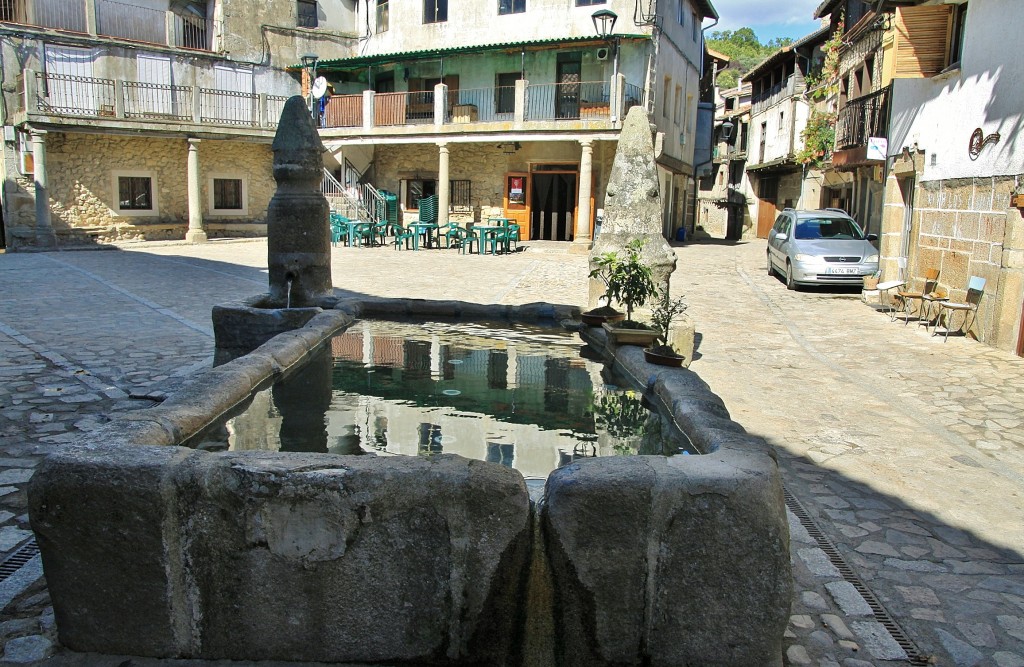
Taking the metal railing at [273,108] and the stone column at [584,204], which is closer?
the stone column at [584,204]

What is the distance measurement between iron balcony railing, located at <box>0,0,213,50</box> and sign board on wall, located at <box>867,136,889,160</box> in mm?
21995

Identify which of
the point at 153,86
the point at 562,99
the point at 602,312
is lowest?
the point at 602,312

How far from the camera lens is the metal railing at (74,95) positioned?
869 inches

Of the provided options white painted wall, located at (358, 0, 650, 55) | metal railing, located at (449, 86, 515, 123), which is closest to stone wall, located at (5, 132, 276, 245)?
white painted wall, located at (358, 0, 650, 55)

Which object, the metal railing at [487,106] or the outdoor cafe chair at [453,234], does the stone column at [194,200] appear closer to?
the outdoor cafe chair at [453,234]

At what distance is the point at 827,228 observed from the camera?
16922mm

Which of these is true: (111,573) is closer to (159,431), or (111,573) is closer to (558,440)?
(159,431)

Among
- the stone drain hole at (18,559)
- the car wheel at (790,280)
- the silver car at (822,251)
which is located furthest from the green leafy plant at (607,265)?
the car wheel at (790,280)

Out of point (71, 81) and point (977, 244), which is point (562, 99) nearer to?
point (71, 81)

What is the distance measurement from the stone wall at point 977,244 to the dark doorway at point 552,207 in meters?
14.0

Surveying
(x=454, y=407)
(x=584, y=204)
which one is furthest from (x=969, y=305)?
(x=584, y=204)

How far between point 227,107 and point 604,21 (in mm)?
12229

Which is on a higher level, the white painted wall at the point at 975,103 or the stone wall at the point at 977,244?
the white painted wall at the point at 975,103

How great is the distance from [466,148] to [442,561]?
24751mm
